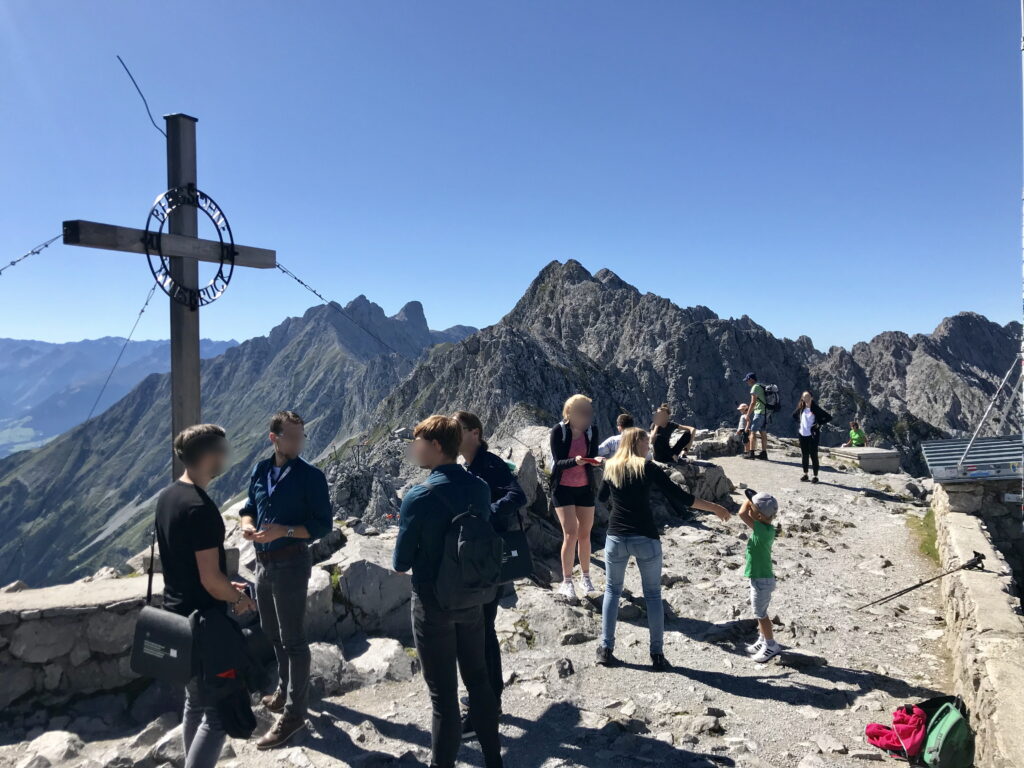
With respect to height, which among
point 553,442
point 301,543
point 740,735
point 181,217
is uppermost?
point 181,217

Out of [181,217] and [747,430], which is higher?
[181,217]

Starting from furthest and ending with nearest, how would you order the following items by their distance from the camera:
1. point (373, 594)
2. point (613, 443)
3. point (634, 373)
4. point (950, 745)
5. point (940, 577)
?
point (634, 373)
point (940, 577)
point (613, 443)
point (373, 594)
point (950, 745)

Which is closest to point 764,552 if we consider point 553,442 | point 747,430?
point 553,442

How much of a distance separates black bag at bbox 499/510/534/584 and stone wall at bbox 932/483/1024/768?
3.34 metres

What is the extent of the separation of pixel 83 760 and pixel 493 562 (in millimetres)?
3743

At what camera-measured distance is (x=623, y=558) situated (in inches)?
245

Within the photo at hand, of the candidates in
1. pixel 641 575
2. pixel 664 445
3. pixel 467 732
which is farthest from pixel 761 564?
pixel 664 445

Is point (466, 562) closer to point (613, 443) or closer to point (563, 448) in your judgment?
point (563, 448)

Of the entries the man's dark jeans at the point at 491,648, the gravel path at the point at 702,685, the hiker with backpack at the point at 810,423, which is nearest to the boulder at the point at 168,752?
the gravel path at the point at 702,685

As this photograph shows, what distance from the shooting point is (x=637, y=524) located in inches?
238

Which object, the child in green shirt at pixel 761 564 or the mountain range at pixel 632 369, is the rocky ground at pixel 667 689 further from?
the mountain range at pixel 632 369

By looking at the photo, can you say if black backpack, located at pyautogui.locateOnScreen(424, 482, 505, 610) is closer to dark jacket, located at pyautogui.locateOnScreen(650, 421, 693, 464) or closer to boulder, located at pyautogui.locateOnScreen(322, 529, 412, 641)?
boulder, located at pyautogui.locateOnScreen(322, 529, 412, 641)

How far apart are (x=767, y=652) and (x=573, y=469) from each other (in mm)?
2811

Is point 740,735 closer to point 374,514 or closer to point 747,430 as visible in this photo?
point 374,514
